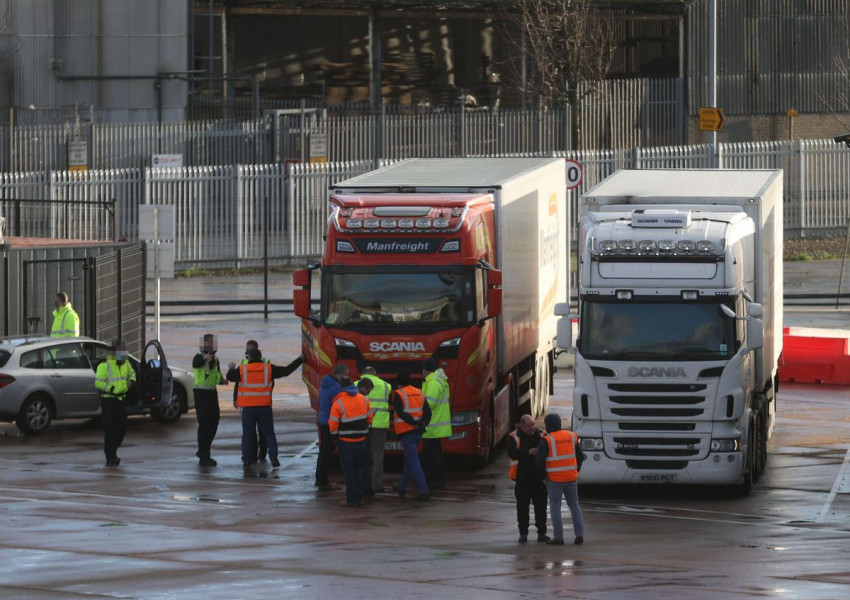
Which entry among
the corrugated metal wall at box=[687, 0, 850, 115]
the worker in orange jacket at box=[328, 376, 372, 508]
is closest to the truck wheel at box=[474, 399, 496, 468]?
the worker in orange jacket at box=[328, 376, 372, 508]

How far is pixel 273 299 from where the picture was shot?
38500 mm

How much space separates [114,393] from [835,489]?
876 cm

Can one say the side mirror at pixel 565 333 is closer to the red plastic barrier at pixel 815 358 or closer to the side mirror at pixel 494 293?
the side mirror at pixel 494 293

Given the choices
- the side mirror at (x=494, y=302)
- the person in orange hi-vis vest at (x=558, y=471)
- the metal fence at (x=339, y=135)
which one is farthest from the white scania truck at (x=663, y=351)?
the metal fence at (x=339, y=135)

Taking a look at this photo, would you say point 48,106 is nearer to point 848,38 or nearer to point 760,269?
point 848,38

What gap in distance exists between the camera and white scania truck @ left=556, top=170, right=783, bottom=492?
758 inches

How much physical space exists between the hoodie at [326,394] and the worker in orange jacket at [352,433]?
26.8 inches

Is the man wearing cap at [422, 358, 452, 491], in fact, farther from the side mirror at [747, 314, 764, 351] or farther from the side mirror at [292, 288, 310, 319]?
the side mirror at [747, 314, 764, 351]

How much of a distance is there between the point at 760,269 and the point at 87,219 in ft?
77.7

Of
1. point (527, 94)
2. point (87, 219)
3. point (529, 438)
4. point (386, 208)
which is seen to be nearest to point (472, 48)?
point (527, 94)

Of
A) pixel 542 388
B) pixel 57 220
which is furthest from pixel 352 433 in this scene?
pixel 57 220

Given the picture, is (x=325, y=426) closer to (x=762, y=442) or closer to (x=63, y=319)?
(x=762, y=442)

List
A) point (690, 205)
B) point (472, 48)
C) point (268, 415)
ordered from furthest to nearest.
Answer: point (472, 48) < point (268, 415) < point (690, 205)

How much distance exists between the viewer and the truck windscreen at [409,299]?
68.9 ft
